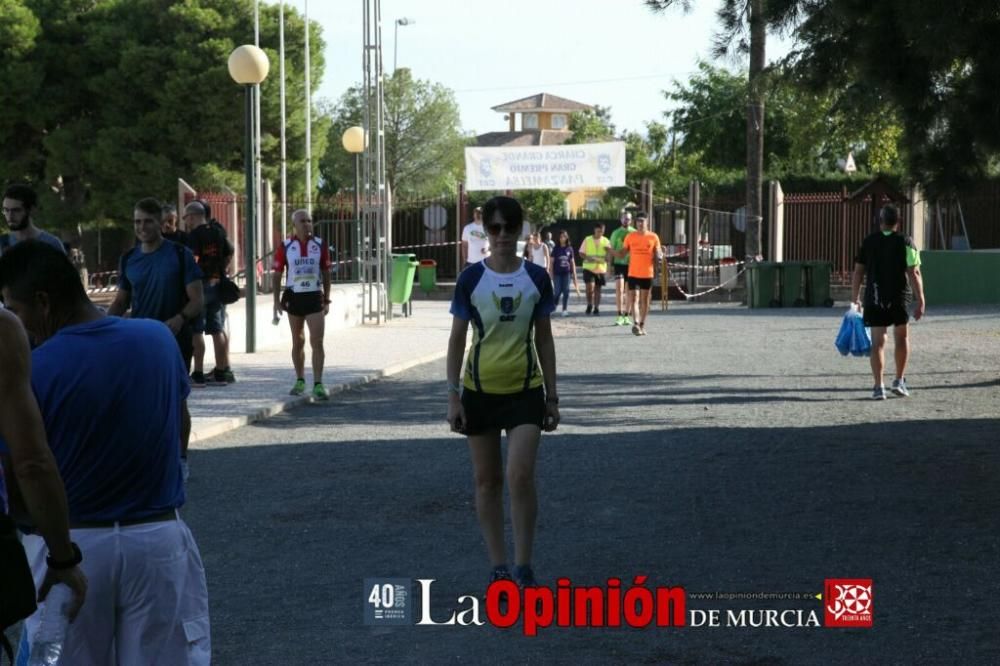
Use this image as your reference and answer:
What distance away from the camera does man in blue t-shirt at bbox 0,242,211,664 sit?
4.11 meters

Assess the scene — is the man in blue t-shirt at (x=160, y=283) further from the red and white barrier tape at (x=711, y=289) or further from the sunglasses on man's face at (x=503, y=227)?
the red and white barrier tape at (x=711, y=289)

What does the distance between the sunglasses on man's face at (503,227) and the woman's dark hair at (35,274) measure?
318 centimetres

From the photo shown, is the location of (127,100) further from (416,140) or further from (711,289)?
(416,140)

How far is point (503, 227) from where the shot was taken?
704 centimetres

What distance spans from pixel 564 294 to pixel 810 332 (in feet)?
25.5

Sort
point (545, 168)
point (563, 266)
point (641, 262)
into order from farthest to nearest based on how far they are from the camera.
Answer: point (545, 168) < point (563, 266) < point (641, 262)

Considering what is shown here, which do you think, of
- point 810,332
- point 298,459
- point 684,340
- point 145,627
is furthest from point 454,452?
point 810,332

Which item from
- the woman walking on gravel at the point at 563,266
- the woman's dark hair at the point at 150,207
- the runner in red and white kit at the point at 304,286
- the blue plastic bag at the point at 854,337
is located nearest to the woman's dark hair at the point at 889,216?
the blue plastic bag at the point at 854,337

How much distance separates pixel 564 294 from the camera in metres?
32.2

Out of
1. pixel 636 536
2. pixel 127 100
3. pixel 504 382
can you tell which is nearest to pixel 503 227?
pixel 504 382

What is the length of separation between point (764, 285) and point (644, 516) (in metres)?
26.3

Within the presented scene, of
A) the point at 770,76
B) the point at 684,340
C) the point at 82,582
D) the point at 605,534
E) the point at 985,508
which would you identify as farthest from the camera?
the point at 684,340

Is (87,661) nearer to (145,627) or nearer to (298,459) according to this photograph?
(145,627)

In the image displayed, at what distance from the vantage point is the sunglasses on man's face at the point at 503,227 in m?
7.04
